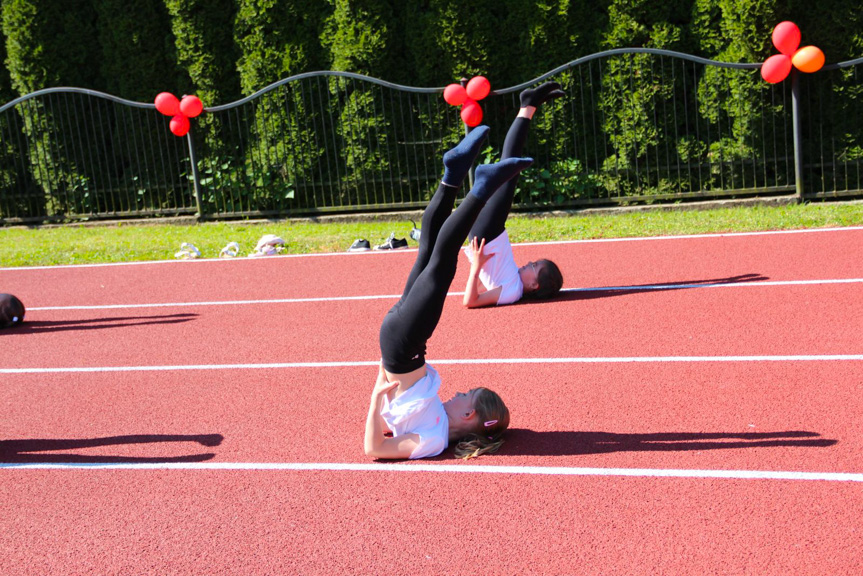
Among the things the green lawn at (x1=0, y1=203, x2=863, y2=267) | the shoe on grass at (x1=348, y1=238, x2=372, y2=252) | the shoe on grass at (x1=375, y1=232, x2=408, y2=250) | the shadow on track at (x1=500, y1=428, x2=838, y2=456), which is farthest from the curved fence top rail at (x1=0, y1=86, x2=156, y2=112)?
the shadow on track at (x1=500, y1=428, x2=838, y2=456)

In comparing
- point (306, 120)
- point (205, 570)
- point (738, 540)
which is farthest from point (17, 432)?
point (306, 120)

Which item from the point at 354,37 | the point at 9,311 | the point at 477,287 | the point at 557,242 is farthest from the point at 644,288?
the point at 354,37

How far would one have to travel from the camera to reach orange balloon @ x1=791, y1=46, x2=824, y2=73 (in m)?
10.9

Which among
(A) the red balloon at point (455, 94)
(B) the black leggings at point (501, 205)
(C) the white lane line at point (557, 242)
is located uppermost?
(A) the red balloon at point (455, 94)

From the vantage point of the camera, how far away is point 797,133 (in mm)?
11992

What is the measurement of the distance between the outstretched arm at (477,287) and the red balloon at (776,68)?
575cm

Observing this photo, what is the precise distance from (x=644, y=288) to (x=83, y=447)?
5523 mm

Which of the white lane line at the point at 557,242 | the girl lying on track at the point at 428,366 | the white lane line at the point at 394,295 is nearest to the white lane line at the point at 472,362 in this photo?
the girl lying on track at the point at 428,366

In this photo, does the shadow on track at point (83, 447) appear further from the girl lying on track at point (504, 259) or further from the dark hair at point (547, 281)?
the dark hair at point (547, 281)

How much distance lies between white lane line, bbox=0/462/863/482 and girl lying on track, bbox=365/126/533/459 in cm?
11

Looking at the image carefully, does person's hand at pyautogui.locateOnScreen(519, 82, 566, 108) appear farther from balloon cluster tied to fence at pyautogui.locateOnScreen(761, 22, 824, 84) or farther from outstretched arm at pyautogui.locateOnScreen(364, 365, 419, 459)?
outstretched arm at pyautogui.locateOnScreen(364, 365, 419, 459)

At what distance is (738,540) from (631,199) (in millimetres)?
9620

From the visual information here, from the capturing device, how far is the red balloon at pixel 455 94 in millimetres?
12594

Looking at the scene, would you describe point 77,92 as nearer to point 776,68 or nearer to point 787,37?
point 776,68
